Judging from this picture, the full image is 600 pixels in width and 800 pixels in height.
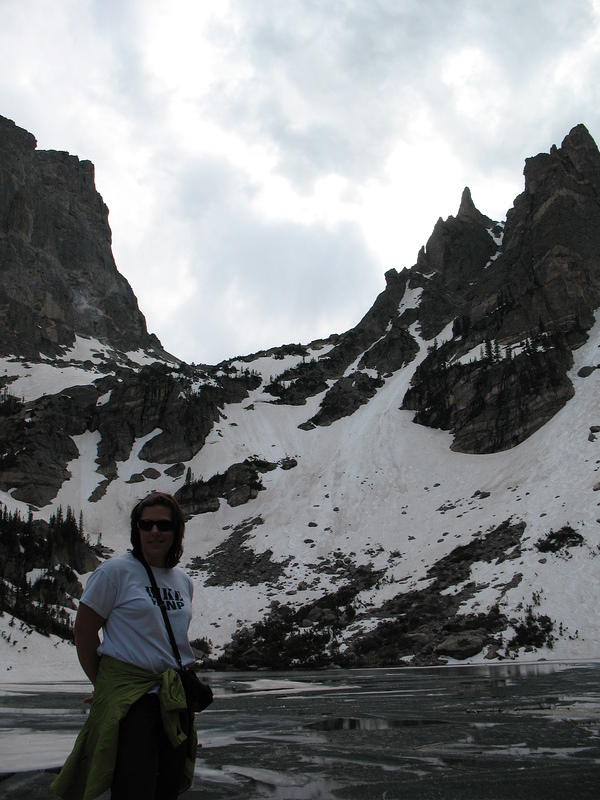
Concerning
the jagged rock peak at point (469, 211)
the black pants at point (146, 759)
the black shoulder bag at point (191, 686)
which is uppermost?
the jagged rock peak at point (469, 211)

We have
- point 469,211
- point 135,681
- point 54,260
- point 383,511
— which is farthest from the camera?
point 54,260

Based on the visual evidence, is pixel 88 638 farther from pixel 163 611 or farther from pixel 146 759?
pixel 146 759

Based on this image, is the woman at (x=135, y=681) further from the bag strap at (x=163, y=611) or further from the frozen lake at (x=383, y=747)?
the frozen lake at (x=383, y=747)

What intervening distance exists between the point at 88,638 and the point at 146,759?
71 cm

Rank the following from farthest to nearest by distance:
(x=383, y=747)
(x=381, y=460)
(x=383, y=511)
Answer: (x=381, y=460)
(x=383, y=511)
(x=383, y=747)

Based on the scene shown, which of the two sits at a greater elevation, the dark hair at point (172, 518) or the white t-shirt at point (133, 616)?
the dark hair at point (172, 518)

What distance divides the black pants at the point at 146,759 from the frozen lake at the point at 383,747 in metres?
1.42

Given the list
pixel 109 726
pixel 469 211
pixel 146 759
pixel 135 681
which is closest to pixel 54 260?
pixel 469 211

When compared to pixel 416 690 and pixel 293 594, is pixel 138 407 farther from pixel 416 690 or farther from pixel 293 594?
pixel 416 690

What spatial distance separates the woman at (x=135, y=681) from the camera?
2.93 metres

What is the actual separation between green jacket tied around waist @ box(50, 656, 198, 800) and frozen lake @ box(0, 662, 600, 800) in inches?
61.2

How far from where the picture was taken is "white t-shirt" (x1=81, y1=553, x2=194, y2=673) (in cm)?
322

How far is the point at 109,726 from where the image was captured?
9.69 ft

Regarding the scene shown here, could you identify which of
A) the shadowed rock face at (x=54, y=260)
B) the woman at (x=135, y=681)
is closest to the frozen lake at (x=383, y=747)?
the woman at (x=135, y=681)
